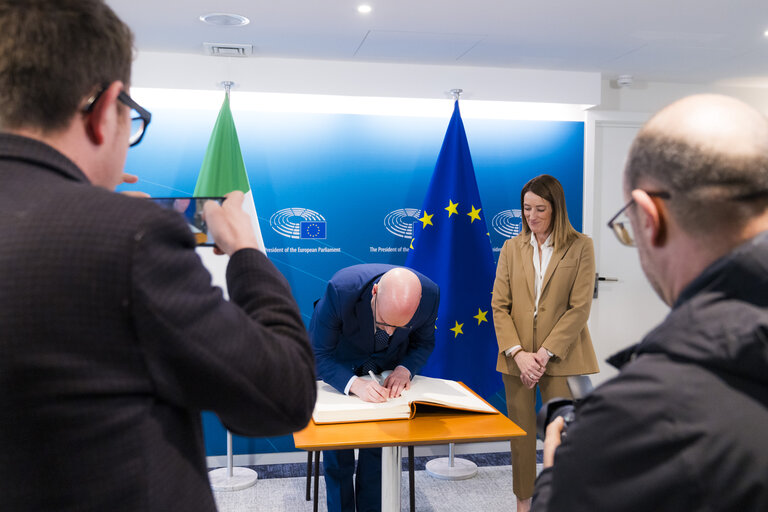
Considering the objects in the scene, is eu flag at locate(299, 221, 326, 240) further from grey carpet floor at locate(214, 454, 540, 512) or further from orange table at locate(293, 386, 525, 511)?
orange table at locate(293, 386, 525, 511)

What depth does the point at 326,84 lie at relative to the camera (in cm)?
438

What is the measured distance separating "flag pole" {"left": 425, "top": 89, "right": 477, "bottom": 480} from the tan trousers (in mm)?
623

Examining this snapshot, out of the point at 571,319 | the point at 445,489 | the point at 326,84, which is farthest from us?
the point at 326,84

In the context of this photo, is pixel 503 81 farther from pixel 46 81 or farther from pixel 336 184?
pixel 46 81

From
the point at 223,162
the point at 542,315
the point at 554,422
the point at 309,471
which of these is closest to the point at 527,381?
the point at 542,315

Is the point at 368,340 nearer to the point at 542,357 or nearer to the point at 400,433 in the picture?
the point at 400,433

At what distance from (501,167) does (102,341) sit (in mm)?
4273

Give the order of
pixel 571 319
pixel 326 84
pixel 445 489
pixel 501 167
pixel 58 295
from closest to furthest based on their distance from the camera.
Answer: pixel 58 295 < pixel 571 319 < pixel 445 489 < pixel 326 84 < pixel 501 167

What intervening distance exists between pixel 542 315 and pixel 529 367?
1.00 feet

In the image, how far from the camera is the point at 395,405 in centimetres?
242

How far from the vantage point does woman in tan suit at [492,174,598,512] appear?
137 inches

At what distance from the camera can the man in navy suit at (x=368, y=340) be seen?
270 centimetres

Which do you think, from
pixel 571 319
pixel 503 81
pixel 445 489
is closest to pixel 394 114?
pixel 503 81

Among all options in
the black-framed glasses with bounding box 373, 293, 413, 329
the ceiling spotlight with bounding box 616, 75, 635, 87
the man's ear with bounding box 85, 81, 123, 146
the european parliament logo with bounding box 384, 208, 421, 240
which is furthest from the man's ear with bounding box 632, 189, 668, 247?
the ceiling spotlight with bounding box 616, 75, 635, 87
